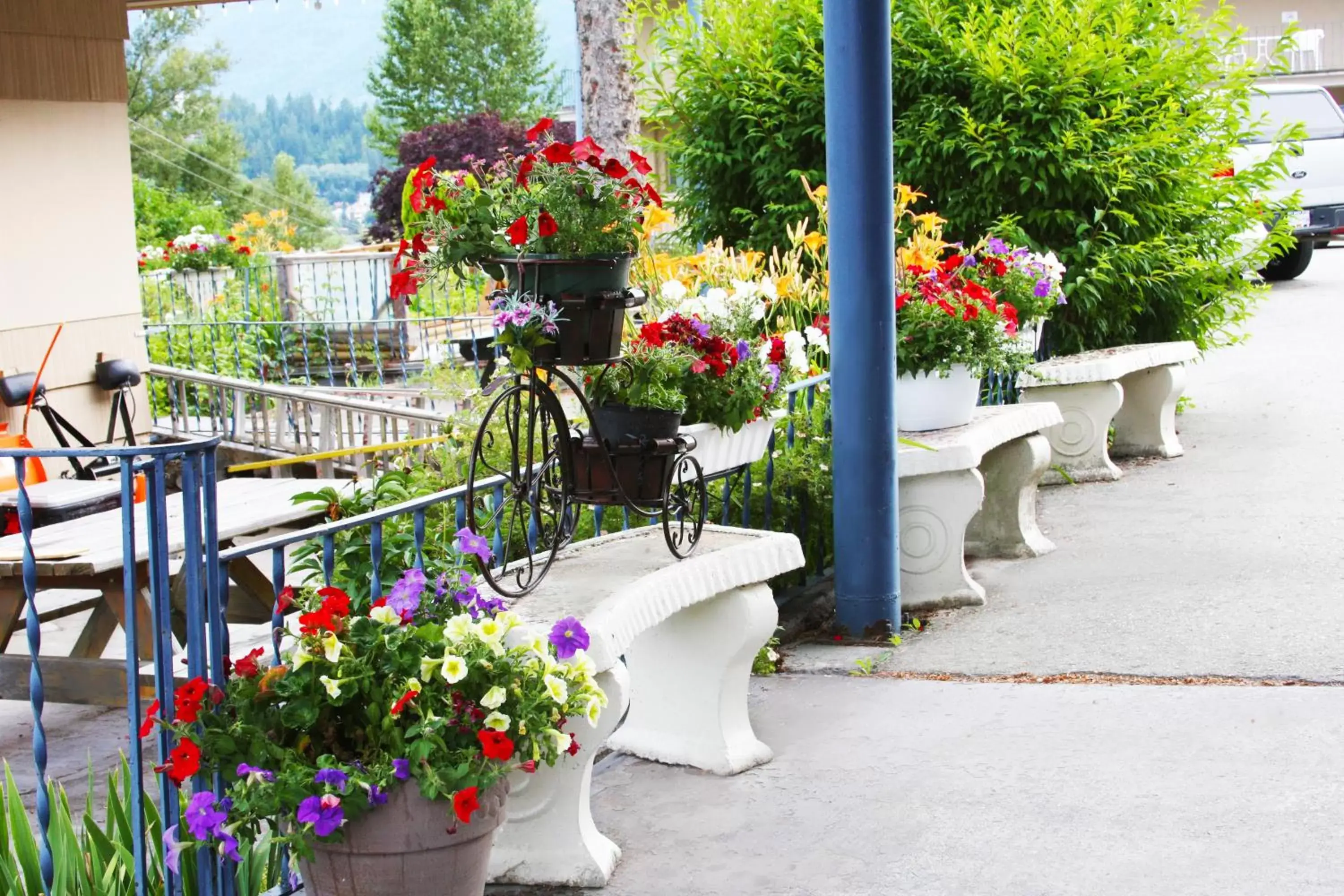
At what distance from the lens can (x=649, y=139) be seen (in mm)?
8633

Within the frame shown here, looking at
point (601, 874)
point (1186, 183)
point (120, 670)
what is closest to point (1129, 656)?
point (601, 874)

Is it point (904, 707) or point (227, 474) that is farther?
point (227, 474)

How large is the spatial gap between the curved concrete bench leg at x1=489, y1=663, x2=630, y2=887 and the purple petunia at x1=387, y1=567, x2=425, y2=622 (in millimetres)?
563

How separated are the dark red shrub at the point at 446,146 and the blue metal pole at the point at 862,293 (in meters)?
26.5

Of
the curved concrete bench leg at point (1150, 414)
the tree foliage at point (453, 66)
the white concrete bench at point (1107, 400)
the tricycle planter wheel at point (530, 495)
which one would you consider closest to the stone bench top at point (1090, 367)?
the white concrete bench at point (1107, 400)

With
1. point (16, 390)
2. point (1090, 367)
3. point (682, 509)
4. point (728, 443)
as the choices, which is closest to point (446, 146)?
point (16, 390)

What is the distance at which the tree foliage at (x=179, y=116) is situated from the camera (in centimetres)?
4925

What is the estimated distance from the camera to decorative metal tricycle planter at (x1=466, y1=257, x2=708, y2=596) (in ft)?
12.4

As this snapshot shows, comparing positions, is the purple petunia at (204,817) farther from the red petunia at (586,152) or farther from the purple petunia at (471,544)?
the red petunia at (586,152)

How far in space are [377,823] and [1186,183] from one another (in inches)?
270

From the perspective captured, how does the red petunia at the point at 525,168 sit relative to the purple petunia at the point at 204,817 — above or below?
above

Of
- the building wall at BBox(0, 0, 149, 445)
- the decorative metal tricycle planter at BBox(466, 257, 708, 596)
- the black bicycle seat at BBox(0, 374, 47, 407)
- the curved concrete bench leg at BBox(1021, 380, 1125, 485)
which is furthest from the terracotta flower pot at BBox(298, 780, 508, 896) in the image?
the building wall at BBox(0, 0, 149, 445)

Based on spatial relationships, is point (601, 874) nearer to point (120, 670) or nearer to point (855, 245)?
point (120, 670)

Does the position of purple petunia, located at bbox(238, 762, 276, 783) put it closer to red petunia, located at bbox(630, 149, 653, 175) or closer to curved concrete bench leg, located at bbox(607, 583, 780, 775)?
curved concrete bench leg, located at bbox(607, 583, 780, 775)
